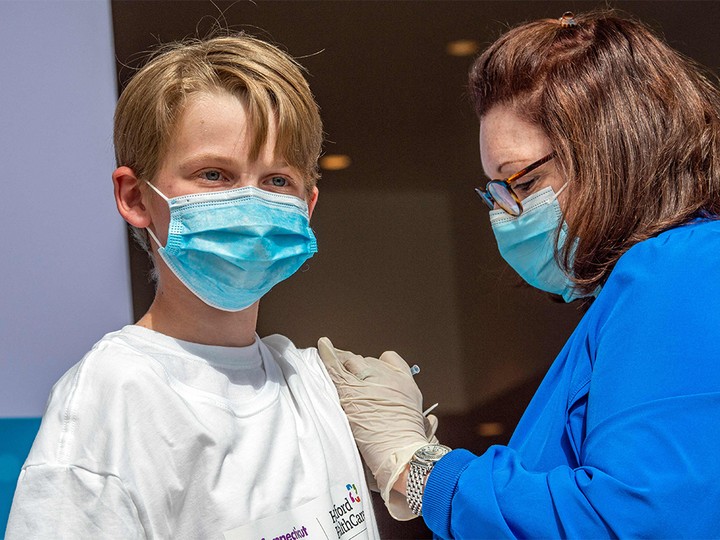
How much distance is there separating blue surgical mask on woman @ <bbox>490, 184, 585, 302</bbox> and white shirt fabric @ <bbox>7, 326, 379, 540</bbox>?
1.48 feet

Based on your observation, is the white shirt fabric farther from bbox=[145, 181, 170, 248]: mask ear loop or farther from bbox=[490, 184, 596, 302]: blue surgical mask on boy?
bbox=[490, 184, 596, 302]: blue surgical mask on boy

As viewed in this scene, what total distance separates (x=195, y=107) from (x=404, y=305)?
0.92 meters

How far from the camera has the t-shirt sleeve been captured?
104 cm

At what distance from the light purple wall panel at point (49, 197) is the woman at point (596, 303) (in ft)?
1.90

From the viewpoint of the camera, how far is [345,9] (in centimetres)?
198

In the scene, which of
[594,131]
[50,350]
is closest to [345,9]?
[594,131]

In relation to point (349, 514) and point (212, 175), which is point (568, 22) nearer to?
point (212, 175)

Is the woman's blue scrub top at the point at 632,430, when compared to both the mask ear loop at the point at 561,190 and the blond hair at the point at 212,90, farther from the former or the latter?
the blond hair at the point at 212,90

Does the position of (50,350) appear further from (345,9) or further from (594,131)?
(594,131)

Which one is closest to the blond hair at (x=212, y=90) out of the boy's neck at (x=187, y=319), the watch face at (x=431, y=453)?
the boy's neck at (x=187, y=319)

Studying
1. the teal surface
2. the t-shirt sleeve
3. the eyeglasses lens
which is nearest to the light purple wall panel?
the teal surface

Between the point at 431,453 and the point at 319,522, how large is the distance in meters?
0.21

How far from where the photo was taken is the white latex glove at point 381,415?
145 cm

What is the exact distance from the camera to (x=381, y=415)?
150 centimetres
